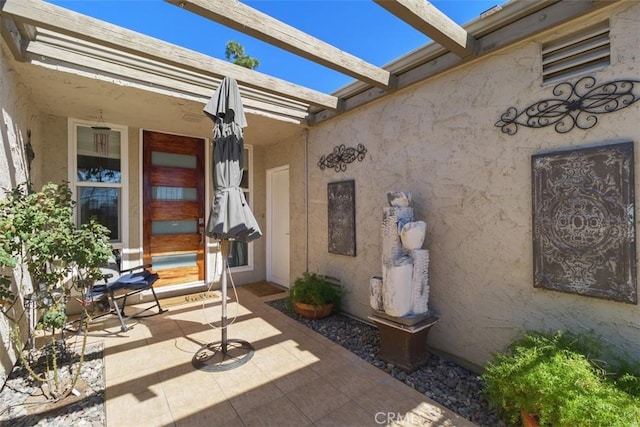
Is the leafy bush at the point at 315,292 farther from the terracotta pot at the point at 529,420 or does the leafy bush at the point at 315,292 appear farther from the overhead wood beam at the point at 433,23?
the overhead wood beam at the point at 433,23

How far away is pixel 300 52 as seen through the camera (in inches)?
95.1

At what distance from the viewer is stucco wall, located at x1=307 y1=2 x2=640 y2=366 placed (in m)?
1.93

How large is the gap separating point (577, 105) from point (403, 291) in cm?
189

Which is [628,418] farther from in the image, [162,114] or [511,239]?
[162,114]

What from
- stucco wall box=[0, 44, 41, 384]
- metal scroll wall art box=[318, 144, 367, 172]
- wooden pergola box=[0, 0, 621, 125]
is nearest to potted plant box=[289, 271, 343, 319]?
metal scroll wall art box=[318, 144, 367, 172]

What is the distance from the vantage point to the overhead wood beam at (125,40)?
2.05 meters

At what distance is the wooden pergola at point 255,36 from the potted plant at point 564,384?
2.26 metres

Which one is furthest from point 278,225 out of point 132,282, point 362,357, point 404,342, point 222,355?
point 404,342

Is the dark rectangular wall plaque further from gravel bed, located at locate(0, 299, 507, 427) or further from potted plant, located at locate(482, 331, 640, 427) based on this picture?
potted plant, located at locate(482, 331, 640, 427)

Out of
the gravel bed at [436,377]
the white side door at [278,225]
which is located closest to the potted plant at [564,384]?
the gravel bed at [436,377]

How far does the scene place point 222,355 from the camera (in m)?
2.82

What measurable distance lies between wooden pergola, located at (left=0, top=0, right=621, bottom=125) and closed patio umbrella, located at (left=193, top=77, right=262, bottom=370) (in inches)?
17.3

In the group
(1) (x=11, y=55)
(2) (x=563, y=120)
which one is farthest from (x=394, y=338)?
(1) (x=11, y=55)

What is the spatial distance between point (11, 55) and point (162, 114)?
4.95ft
